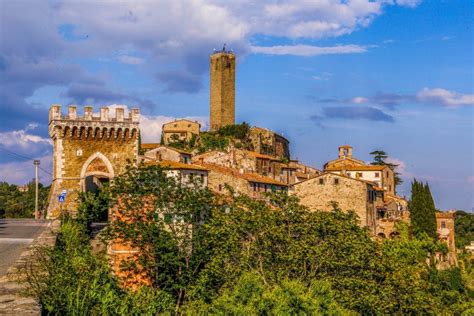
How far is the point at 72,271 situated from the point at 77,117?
114ft

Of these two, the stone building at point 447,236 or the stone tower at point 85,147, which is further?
the stone building at point 447,236

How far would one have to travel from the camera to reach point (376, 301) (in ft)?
84.1

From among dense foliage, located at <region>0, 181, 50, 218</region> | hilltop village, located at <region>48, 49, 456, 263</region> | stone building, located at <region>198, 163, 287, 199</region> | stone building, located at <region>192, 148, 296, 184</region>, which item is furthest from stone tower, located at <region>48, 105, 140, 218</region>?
stone building, located at <region>192, 148, 296, 184</region>

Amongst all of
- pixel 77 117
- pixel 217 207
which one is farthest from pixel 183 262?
pixel 77 117

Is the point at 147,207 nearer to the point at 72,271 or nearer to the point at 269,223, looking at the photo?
the point at 269,223

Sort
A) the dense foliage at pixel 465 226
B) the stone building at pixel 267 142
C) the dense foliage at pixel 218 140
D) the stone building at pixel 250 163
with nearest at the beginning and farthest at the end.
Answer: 1. the stone building at pixel 250 163
2. the dense foliage at pixel 218 140
3. the stone building at pixel 267 142
4. the dense foliage at pixel 465 226

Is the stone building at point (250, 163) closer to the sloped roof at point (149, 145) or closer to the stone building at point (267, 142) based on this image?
the stone building at point (267, 142)

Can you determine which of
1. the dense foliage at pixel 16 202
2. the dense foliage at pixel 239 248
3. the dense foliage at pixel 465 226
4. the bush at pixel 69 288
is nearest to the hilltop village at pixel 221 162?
the dense foliage at pixel 239 248

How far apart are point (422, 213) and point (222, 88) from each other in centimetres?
5638

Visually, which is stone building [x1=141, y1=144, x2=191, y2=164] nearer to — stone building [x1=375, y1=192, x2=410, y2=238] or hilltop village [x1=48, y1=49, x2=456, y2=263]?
hilltop village [x1=48, y1=49, x2=456, y2=263]

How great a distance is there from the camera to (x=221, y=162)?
83.1 m

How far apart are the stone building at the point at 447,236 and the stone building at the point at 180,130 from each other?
42.5 metres

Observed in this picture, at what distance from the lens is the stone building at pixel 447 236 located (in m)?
73.2

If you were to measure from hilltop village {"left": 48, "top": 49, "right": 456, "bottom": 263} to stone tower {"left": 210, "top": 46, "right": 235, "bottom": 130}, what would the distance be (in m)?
0.17
